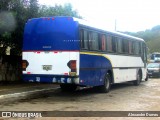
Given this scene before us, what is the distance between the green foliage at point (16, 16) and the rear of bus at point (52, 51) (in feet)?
5.75

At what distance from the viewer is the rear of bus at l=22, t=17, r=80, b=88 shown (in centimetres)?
1430

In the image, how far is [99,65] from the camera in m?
16.4

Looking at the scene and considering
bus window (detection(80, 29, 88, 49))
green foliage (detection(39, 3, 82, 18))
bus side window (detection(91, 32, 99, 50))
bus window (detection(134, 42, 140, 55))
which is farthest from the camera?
bus window (detection(134, 42, 140, 55))

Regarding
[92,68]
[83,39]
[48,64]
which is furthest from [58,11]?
[48,64]

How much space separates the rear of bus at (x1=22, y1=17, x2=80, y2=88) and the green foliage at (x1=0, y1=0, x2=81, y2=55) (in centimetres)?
175

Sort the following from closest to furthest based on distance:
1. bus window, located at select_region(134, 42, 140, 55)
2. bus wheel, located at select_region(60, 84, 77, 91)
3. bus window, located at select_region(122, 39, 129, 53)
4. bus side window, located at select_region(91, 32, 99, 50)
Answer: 1. bus side window, located at select_region(91, 32, 99, 50)
2. bus wheel, located at select_region(60, 84, 77, 91)
3. bus window, located at select_region(122, 39, 129, 53)
4. bus window, located at select_region(134, 42, 140, 55)

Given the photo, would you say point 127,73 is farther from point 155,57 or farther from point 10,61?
point 155,57

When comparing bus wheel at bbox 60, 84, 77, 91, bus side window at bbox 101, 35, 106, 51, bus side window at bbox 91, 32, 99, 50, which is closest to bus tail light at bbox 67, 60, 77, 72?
bus side window at bbox 91, 32, 99, 50

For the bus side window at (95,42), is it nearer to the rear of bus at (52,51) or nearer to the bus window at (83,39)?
the bus window at (83,39)

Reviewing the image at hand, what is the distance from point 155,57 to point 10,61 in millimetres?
44069

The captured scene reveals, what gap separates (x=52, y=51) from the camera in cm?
1470

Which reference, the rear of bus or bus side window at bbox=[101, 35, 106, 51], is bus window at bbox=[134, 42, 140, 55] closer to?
bus side window at bbox=[101, 35, 106, 51]

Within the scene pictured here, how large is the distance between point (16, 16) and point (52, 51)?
389cm

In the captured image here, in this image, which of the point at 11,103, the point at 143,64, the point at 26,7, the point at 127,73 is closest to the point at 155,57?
the point at 143,64
